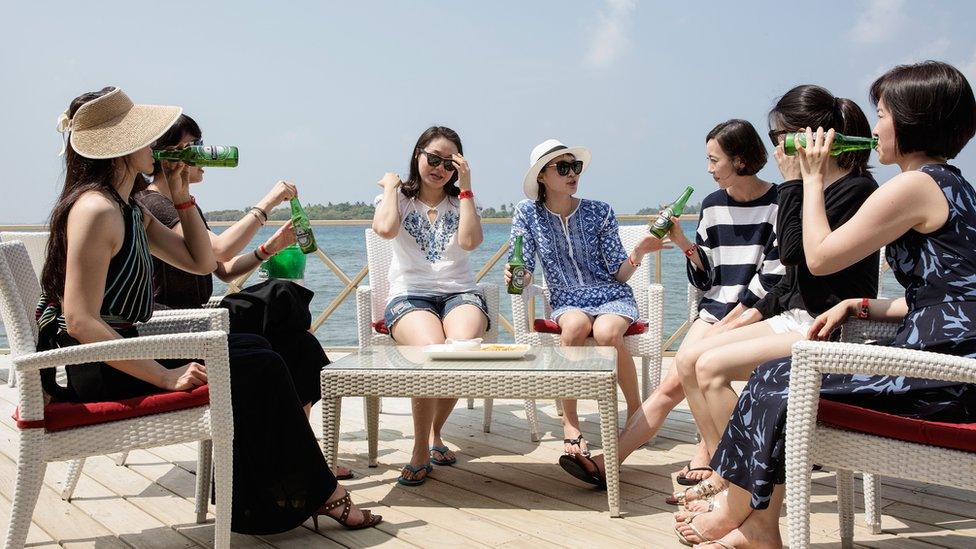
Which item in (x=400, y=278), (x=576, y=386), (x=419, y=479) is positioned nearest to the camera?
(x=576, y=386)

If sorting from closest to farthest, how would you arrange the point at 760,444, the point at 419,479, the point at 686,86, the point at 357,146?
1. the point at 760,444
2. the point at 419,479
3. the point at 686,86
4. the point at 357,146

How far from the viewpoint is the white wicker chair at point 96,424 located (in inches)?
75.2

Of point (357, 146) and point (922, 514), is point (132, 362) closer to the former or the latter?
point (922, 514)

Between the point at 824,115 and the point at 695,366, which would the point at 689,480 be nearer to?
the point at 695,366

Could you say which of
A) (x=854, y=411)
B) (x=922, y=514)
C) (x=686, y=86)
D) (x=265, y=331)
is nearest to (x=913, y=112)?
(x=854, y=411)

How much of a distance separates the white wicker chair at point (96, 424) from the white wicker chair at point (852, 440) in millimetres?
1356

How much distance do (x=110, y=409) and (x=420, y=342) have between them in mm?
1443

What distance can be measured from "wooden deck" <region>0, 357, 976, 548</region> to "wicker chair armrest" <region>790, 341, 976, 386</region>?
85 centimetres

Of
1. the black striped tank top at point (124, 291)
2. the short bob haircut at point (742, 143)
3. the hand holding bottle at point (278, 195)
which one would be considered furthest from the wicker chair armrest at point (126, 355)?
the short bob haircut at point (742, 143)

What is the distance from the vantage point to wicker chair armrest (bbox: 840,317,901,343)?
2264mm

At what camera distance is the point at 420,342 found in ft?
10.8

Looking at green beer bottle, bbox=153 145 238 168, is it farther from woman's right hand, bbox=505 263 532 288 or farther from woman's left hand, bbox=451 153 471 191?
woman's right hand, bbox=505 263 532 288

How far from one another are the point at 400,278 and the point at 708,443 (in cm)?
159

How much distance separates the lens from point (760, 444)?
1.90m
